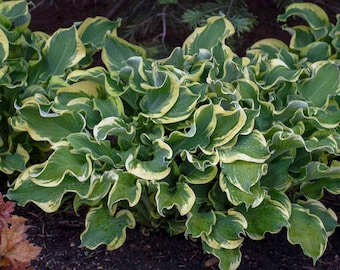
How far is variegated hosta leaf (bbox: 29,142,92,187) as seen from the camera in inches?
95.6

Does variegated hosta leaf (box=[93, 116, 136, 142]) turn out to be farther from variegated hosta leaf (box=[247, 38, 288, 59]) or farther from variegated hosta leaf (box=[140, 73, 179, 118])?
variegated hosta leaf (box=[247, 38, 288, 59])

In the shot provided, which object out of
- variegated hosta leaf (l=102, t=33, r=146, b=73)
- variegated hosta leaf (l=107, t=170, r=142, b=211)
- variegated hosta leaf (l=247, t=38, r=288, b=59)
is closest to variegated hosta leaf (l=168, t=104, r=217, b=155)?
variegated hosta leaf (l=107, t=170, r=142, b=211)

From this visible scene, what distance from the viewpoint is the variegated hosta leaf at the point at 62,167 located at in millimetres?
2428

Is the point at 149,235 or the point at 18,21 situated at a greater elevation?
the point at 18,21

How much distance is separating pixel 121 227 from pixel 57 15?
2.48 m

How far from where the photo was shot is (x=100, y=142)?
2.51 meters

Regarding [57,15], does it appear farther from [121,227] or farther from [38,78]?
[121,227]

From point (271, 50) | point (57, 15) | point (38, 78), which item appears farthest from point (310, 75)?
point (57, 15)

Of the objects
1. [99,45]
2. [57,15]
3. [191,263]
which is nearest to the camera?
[191,263]

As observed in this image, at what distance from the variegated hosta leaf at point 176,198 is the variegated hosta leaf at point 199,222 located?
111mm

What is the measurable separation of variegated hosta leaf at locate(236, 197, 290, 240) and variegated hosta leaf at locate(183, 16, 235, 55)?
87 centimetres

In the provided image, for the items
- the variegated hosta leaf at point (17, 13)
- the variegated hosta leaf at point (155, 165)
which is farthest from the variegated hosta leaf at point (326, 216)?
the variegated hosta leaf at point (17, 13)

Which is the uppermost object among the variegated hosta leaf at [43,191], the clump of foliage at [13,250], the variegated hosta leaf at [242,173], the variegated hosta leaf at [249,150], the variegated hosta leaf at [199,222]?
the clump of foliage at [13,250]

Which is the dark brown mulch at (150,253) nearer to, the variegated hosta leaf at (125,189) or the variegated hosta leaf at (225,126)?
the variegated hosta leaf at (125,189)
